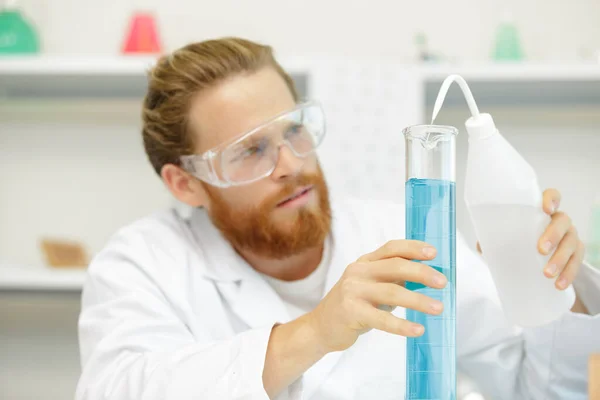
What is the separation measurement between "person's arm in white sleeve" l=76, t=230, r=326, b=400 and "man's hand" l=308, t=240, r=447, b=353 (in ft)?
0.26

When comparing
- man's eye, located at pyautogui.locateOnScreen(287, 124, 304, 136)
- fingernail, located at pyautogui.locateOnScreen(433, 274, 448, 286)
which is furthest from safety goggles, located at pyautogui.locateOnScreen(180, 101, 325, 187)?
fingernail, located at pyautogui.locateOnScreen(433, 274, 448, 286)

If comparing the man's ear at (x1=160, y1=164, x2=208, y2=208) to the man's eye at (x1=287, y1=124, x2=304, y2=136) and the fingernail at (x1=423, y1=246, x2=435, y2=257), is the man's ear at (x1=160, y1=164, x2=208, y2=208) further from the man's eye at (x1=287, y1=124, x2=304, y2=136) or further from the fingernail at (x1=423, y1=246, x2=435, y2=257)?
the fingernail at (x1=423, y1=246, x2=435, y2=257)

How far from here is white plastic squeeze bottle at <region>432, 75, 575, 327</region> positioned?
897mm

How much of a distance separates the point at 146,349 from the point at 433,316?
1.92ft

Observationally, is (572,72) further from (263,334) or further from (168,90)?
(263,334)

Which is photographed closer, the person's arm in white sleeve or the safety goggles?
the person's arm in white sleeve

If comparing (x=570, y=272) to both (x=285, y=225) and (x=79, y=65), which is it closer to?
(x=285, y=225)

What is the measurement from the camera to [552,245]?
1.00 meters

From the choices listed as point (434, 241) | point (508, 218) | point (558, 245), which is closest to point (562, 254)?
point (558, 245)

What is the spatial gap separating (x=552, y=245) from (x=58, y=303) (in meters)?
2.04

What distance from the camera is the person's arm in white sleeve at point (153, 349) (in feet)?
3.52

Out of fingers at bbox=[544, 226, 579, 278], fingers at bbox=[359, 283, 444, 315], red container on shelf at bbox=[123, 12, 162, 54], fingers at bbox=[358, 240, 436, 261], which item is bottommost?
fingers at bbox=[544, 226, 579, 278]

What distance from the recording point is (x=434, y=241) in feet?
2.93

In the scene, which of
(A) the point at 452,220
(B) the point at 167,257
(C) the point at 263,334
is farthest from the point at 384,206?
(A) the point at 452,220
